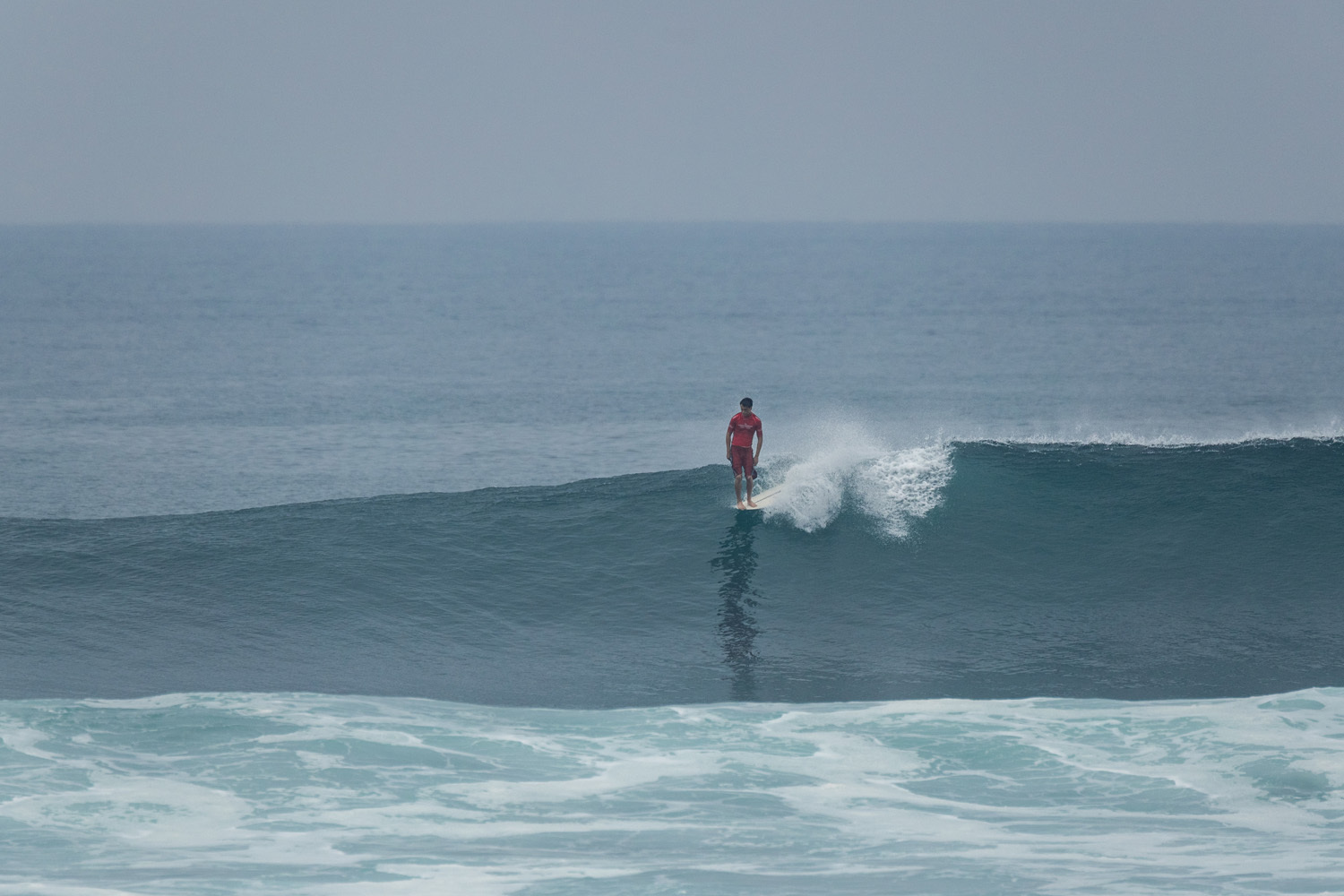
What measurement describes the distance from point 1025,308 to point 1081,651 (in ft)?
246

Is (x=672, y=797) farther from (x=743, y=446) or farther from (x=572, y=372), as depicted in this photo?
(x=572, y=372)

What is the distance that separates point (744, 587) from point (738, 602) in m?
0.45

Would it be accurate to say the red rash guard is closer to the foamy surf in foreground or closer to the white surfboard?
the white surfboard

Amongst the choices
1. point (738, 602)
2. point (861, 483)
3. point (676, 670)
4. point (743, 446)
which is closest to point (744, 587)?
point (738, 602)

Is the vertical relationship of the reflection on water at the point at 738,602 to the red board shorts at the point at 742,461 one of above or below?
below

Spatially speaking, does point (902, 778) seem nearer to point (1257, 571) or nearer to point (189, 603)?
point (1257, 571)

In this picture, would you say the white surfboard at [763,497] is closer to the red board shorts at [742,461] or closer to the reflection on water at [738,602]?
the reflection on water at [738,602]

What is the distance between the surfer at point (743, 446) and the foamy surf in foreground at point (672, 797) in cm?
547

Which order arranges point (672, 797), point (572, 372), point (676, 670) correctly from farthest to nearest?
1. point (572, 372)
2. point (676, 670)
3. point (672, 797)

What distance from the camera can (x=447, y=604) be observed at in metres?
16.2

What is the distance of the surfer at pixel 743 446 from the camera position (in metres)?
17.9

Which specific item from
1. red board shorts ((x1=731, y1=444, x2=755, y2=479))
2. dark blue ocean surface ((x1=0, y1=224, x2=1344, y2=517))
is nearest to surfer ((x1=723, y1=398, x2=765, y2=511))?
red board shorts ((x1=731, y1=444, x2=755, y2=479))

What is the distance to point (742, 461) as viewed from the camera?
18.3 meters

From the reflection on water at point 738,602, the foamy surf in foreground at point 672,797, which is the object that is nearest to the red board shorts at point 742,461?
the reflection on water at point 738,602
